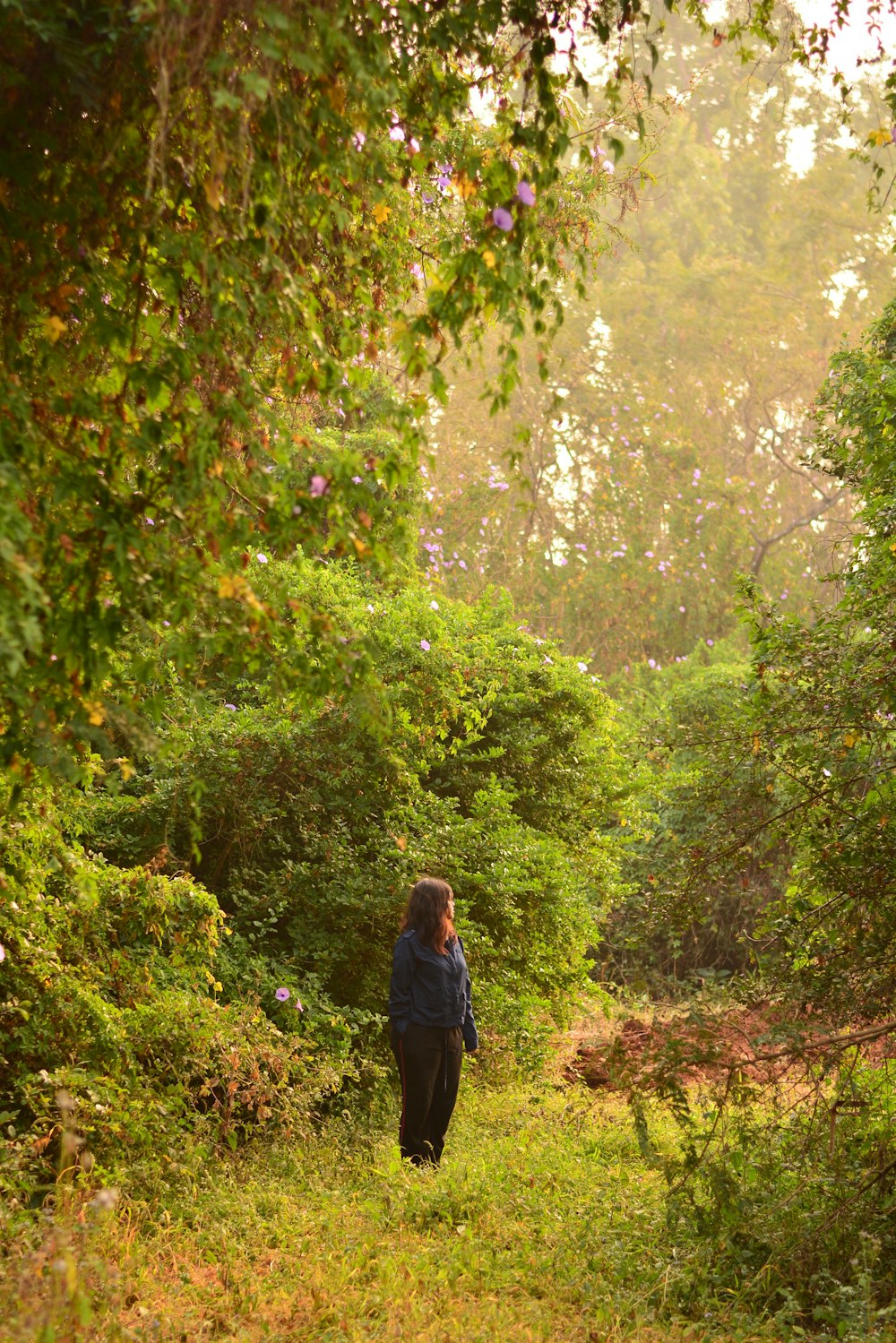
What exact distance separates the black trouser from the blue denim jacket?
0.15 ft

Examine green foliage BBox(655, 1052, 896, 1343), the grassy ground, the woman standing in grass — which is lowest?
the grassy ground

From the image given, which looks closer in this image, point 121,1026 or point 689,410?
point 121,1026

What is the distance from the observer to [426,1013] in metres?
6.00

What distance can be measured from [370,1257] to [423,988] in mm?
1444

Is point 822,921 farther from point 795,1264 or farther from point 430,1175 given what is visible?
point 430,1175

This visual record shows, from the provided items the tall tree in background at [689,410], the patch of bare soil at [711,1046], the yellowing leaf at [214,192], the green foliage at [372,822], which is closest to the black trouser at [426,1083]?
the green foliage at [372,822]

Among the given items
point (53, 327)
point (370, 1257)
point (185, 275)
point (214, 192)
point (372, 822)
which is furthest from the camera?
point (372, 822)

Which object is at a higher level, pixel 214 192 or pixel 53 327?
pixel 214 192

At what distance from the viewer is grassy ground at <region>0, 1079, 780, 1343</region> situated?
4043 mm

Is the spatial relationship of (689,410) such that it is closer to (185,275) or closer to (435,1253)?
(435,1253)

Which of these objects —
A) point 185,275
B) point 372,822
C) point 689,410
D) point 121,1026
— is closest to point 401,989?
point 121,1026

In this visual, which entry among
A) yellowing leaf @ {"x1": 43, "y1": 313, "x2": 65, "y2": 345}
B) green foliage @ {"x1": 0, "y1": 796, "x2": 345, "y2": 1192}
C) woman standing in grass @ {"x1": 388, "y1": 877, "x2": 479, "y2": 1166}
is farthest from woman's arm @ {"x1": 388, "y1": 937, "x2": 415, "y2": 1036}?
yellowing leaf @ {"x1": 43, "y1": 313, "x2": 65, "y2": 345}

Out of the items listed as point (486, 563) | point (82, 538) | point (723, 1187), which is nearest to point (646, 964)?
point (486, 563)

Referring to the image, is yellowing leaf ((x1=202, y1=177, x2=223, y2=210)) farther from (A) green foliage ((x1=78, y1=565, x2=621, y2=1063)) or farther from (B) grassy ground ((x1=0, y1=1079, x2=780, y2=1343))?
(A) green foliage ((x1=78, y1=565, x2=621, y2=1063))
